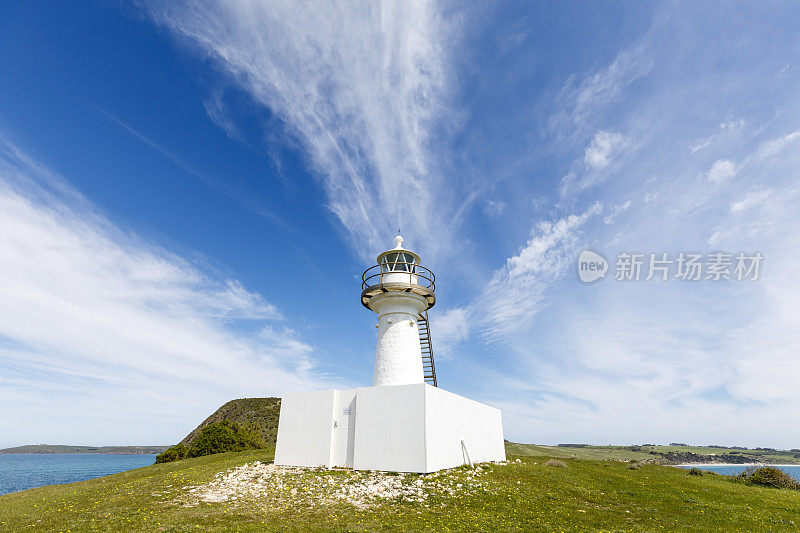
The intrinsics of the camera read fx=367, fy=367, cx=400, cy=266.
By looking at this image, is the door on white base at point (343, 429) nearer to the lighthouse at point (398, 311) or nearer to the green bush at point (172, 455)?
the lighthouse at point (398, 311)

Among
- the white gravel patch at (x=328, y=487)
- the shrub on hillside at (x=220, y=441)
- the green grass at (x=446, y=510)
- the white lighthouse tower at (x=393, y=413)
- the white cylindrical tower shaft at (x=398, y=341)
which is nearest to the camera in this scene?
the green grass at (x=446, y=510)

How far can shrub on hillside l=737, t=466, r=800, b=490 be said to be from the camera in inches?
829

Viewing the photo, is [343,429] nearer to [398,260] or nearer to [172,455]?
[398,260]

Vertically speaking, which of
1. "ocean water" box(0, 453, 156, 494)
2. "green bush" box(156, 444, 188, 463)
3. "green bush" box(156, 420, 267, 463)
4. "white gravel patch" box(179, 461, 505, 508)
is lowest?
"ocean water" box(0, 453, 156, 494)

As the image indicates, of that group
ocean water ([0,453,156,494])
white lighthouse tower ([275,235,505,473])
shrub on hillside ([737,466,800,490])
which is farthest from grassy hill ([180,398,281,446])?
shrub on hillside ([737,466,800,490])

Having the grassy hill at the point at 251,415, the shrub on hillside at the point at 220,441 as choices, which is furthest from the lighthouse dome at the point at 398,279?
the grassy hill at the point at 251,415

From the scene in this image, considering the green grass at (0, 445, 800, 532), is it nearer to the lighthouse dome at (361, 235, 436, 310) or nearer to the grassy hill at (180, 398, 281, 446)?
the lighthouse dome at (361, 235, 436, 310)

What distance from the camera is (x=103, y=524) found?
10.1 metres

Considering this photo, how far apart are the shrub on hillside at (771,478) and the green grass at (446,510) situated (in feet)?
13.8

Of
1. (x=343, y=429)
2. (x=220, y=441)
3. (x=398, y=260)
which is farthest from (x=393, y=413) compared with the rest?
(x=220, y=441)

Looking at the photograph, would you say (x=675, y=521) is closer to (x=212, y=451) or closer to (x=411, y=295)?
(x=411, y=295)

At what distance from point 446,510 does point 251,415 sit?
58962 millimetres

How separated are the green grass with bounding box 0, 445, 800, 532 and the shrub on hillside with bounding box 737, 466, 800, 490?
4.20 meters

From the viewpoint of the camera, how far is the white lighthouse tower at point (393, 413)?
653 inches
